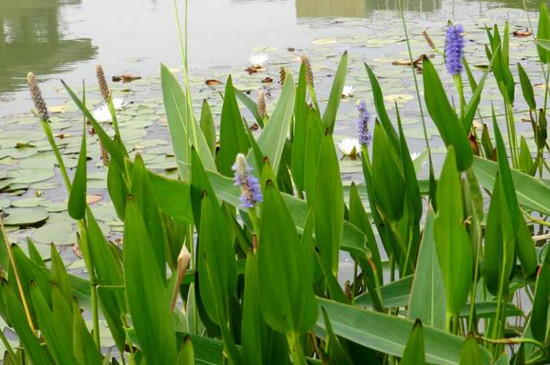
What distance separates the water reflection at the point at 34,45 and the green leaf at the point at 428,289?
334 centimetres

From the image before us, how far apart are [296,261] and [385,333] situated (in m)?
0.14

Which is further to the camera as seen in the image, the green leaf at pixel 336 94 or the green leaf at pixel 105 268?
the green leaf at pixel 336 94

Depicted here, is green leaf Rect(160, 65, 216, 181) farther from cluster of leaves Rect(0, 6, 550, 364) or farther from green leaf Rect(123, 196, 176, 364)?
green leaf Rect(123, 196, 176, 364)

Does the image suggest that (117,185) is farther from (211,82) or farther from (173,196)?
(211,82)

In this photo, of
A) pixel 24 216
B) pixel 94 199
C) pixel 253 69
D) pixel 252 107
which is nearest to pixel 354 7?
pixel 253 69

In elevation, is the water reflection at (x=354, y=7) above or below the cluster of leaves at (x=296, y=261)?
above

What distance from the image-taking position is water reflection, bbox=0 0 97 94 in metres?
4.15

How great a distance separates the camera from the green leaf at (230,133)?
0.90 m

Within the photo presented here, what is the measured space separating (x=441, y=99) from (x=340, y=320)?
0.76 feet

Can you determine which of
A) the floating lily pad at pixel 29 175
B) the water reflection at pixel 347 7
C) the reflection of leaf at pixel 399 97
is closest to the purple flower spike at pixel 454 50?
the floating lily pad at pixel 29 175

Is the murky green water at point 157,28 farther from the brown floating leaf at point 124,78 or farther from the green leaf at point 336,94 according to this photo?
the green leaf at point 336,94

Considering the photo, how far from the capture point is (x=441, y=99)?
0.77 metres

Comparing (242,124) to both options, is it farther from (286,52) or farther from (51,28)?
(51,28)

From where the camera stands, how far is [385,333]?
663mm
